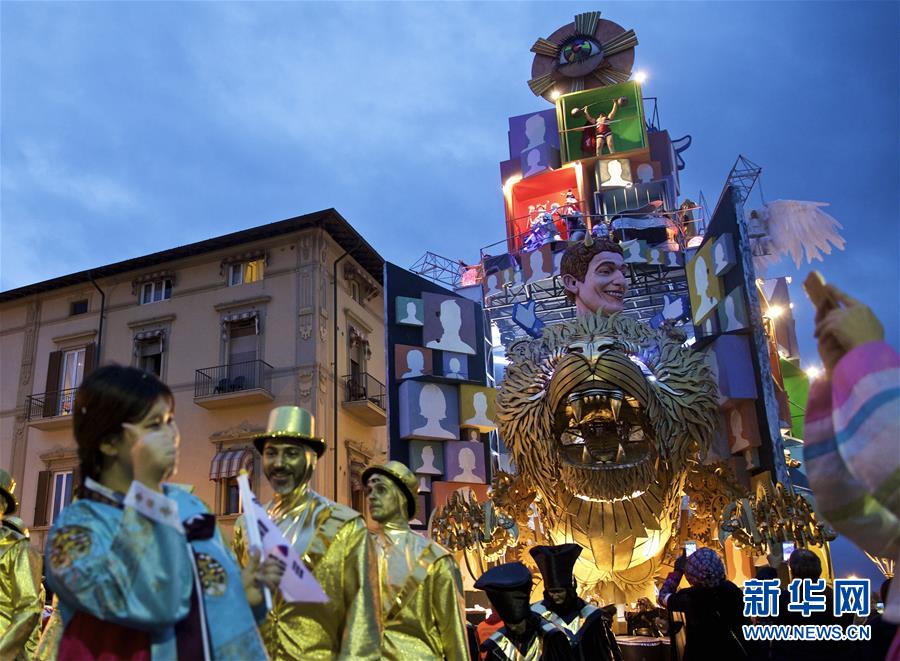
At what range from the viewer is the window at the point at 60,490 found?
15.6 meters

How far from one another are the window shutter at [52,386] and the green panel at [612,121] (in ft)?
36.8

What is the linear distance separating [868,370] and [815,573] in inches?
72.3

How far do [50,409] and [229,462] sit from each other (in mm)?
4772

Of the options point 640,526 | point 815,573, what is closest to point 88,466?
point 815,573

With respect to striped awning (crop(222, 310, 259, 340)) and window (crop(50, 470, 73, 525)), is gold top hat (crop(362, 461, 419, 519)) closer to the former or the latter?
striped awning (crop(222, 310, 259, 340))

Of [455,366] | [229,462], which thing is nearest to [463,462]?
[455,366]

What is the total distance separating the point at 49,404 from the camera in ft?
53.8

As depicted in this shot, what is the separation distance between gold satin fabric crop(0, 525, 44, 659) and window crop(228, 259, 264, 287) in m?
12.9

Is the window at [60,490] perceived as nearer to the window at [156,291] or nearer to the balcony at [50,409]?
the balcony at [50,409]

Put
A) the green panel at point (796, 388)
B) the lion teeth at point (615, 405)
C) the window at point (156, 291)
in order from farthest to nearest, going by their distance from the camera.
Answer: the window at point (156, 291)
the green panel at point (796, 388)
the lion teeth at point (615, 405)

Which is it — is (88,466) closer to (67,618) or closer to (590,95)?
(67,618)

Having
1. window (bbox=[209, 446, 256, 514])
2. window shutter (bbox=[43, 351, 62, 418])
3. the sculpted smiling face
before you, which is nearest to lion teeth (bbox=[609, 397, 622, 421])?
the sculpted smiling face

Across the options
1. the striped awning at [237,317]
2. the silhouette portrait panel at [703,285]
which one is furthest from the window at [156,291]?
the silhouette portrait panel at [703,285]

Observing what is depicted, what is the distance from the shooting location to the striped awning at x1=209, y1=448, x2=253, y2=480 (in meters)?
14.1
